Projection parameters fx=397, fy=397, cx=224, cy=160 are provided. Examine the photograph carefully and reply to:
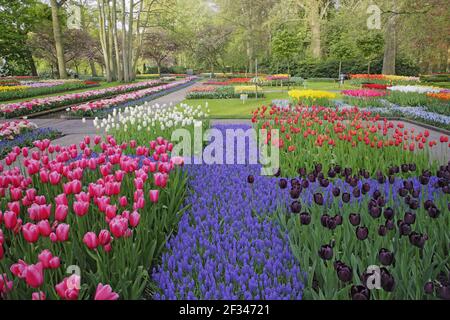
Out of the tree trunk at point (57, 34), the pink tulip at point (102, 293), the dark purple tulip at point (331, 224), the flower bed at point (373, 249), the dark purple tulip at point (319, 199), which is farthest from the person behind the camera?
the tree trunk at point (57, 34)

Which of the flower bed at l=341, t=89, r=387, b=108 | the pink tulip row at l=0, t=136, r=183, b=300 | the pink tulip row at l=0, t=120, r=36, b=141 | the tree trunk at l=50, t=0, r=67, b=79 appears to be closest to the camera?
the pink tulip row at l=0, t=136, r=183, b=300

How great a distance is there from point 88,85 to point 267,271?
2878 centimetres

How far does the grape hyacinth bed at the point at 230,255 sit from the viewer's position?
2326mm

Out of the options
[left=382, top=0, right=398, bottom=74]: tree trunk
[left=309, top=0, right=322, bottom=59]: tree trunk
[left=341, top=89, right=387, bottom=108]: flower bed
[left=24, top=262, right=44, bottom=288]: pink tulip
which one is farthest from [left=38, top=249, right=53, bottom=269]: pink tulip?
[left=309, top=0, right=322, bottom=59]: tree trunk

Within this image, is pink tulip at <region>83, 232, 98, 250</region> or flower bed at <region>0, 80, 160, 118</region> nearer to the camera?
pink tulip at <region>83, 232, 98, 250</region>

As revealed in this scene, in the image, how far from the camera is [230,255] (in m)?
2.73

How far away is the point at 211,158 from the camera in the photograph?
6082 mm

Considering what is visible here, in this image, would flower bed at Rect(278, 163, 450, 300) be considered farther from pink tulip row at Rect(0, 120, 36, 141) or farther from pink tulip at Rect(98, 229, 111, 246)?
pink tulip row at Rect(0, 120, 36, 141)

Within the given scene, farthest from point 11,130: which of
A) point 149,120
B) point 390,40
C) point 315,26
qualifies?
point 315,26

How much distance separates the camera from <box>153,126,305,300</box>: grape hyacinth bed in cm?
233

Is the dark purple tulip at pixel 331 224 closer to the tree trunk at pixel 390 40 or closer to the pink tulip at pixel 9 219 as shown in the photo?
the pink tulip at pixel 9 219

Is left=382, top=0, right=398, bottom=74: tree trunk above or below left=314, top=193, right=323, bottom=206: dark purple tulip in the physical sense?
above

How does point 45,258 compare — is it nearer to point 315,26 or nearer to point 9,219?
point 9,219

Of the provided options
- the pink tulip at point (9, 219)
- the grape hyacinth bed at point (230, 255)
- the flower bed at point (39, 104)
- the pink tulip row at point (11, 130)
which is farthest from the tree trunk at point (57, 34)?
the pink tulip at point (9, 219)
